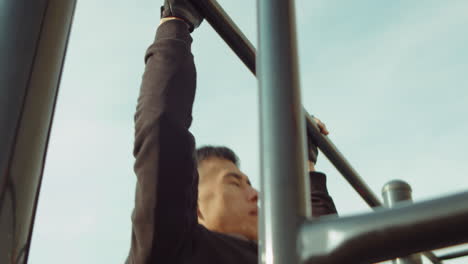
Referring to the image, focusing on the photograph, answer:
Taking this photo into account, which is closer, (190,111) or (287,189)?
(287,189)

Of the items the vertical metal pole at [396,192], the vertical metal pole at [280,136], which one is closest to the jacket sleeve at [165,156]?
the vertical metal pole at [396,192]

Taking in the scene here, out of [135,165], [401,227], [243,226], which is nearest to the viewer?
[401,227]

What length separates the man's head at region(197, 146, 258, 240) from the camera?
1405mm

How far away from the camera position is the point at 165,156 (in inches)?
42.8

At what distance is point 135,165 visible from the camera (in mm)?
1128

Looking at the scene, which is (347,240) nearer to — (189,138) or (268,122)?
(268,122)

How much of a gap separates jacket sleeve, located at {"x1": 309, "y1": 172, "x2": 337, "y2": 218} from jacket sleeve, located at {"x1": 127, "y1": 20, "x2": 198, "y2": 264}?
0.41m

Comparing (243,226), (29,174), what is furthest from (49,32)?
(243,226)

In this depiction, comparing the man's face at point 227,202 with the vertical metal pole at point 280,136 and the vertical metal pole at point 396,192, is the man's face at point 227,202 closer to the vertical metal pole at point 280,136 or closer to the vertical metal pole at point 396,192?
the vertical metal pole at point 396,192

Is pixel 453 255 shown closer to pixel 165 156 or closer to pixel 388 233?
pixel 165 156

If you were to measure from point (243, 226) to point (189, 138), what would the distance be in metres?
0.35

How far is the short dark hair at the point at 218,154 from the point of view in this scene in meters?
1.56

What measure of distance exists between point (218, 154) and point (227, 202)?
0.59 ft

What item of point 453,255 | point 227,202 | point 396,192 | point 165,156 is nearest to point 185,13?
point 165,156
